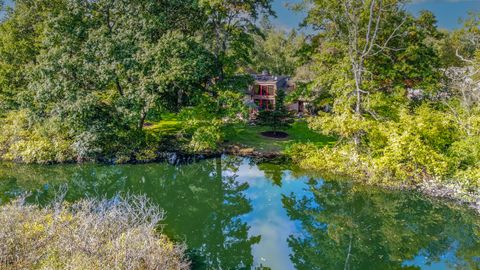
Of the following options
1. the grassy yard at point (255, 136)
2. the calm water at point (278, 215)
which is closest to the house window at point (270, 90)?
the grassy yard at point (255, 136)

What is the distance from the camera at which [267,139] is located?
25.7m

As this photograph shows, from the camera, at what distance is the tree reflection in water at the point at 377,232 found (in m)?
11.2

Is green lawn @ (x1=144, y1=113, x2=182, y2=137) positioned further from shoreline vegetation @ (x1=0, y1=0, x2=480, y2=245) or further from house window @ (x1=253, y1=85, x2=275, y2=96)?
house window @ (x1=253, y1=85, x2=275, y2=96)

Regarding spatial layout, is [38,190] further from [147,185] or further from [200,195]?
[200,195]

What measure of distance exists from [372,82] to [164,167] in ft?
44.9

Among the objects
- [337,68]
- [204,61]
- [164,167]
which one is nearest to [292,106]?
[337,68]

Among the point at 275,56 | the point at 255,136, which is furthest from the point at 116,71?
the point at 275,56

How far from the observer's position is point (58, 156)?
19.8m

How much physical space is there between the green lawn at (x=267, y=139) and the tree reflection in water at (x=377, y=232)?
7202mm

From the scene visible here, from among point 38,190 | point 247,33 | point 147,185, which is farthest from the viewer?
point 247,33

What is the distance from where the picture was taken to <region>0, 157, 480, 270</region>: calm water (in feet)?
37.4

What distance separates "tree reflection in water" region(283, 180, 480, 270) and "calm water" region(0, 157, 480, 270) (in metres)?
0.04

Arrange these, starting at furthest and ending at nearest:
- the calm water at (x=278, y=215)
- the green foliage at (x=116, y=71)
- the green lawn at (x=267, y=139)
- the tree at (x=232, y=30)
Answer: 1. the green lawn at (x=267, y=139)
2. the tree at (x=232, y=30)
3. the green foliage at (x=116, y=71)
4. the calm water at (x=278, y=215)

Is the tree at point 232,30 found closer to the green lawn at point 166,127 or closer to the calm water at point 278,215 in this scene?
the green lawn at point 166,127
